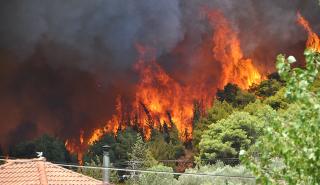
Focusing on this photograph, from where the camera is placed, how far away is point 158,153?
52.8m

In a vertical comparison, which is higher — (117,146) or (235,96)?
(235,96)

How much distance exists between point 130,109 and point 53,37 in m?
11.8

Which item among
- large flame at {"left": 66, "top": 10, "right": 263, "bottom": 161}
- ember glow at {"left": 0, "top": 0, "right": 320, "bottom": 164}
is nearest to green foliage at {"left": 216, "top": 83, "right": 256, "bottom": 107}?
ember glow at {"left": 0, "top": 0, "right": 320, "bottom": 164}

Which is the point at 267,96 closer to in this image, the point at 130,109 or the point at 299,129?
the point at 130,109

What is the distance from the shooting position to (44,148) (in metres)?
55.5

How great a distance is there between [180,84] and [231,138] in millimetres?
24110

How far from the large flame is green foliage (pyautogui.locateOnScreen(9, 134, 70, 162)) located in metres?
7.01

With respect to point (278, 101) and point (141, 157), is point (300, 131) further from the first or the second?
point (278, 101)

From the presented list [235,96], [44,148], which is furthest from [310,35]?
[44,148]

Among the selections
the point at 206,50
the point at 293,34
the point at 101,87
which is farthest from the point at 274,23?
the point at 101,87

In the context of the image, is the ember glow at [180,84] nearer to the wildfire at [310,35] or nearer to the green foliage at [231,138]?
the wildfire at [310,35]

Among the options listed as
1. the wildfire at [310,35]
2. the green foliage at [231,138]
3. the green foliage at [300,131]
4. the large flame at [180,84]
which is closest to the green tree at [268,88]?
the large flame at [180,84]

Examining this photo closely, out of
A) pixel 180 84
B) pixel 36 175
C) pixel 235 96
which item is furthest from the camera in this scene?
pixel 180 84

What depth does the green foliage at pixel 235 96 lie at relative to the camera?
5347cm
